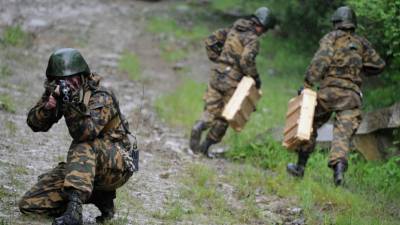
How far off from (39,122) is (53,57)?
1.80 feet

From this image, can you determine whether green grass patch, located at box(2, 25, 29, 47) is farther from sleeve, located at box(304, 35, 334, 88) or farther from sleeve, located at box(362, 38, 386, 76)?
sleeve, located at box(362, 38, 386, 76)

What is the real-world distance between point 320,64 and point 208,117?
2.17 m

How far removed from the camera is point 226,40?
10.1m

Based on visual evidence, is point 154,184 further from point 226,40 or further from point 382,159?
point 382,159

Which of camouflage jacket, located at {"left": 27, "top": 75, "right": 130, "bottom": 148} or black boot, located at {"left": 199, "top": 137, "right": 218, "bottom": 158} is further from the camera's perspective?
black boot, located at {"left": 199, "top": 137, "right": 218, "bottom": 158}

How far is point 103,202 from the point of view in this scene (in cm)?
588

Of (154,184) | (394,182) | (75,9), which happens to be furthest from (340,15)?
(75,9)

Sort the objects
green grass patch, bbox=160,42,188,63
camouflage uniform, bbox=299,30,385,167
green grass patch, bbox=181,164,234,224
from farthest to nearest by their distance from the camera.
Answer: green grass patch, bbox=160,42,188,63
camouflage uniform, bbox=299,30,385,167
green grass patch, bbox=181,164,234,224

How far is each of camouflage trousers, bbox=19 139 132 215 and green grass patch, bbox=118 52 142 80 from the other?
9029 millimetres

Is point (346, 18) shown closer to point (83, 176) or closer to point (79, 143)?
point (79, 143)

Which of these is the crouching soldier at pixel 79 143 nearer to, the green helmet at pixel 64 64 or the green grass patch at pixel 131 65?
the green helmet at pixel 64 64

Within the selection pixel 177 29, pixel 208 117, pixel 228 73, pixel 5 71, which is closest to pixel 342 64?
pixel 228 73

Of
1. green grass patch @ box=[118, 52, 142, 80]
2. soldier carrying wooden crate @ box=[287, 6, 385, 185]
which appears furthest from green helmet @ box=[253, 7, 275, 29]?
green grass patch @ box=[118, 52, 142, 80]

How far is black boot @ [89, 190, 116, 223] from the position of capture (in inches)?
231
